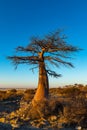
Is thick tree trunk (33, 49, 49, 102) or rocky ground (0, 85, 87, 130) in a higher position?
thick tree trunk (33, 49, 49, 102)

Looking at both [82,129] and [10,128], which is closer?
[10,128]

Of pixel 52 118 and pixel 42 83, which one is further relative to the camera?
pixel 42 83

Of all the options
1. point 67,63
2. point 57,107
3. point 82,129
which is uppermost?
point 67,63

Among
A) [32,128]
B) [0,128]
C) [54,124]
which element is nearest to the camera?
[0,128]

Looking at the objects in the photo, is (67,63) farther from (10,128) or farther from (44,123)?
(10,128)

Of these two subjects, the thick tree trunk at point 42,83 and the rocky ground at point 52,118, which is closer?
the rocky ground at point 52,118

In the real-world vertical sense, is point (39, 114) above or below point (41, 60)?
below

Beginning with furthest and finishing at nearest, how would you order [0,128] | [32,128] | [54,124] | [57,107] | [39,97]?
1. [39,97]
2. [57,107]
3. [54,124]
4. [32,128]
5. [0,128]

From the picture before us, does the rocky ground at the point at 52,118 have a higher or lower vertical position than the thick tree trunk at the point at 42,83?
lower

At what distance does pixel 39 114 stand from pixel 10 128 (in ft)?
13.6

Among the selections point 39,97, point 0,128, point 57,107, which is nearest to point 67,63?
point 39,97

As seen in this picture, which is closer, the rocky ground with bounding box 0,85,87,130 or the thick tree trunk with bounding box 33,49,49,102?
the rocky ground with bounding box 0,85,87,130

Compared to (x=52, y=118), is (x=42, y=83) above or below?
above

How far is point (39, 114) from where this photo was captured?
15180 mm
